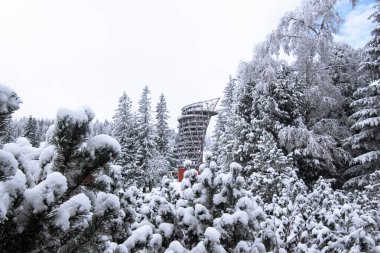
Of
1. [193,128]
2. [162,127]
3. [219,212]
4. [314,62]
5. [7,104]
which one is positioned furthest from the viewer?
[162,127]

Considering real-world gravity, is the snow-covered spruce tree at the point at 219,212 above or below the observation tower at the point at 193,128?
below

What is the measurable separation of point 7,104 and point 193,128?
120 feet

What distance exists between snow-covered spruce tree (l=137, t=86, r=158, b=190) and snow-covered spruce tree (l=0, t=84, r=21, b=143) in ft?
119

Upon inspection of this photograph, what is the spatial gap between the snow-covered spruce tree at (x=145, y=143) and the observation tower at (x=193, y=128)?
3299 mm

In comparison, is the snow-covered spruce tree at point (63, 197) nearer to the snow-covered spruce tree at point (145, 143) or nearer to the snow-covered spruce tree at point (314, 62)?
the snow-covered spruce tree at point (314, 62)

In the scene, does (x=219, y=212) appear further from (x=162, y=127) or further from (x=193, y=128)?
(x=162, y=127)

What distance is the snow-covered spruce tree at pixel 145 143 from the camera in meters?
38.0

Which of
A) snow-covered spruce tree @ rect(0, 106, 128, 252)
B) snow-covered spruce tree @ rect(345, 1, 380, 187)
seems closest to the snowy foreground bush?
snow-covered spruce tree @ rect(0, 106, 128, 252)

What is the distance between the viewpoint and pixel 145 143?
38.6 m

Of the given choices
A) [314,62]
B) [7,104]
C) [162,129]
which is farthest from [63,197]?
[162,129]

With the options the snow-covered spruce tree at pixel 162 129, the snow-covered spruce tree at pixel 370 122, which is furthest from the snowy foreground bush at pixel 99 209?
the snow-covered spruce tree at pixel 162 129

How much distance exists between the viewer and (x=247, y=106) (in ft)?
70.1

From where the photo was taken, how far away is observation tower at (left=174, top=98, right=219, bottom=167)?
122ft

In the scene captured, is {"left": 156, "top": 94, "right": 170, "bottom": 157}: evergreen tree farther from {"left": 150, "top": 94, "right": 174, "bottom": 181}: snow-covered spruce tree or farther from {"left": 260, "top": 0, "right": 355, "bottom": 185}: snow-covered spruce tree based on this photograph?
{"left": 260, "top": 0, "right": 355, "bottom": 185}: snow-covered spruce tree
